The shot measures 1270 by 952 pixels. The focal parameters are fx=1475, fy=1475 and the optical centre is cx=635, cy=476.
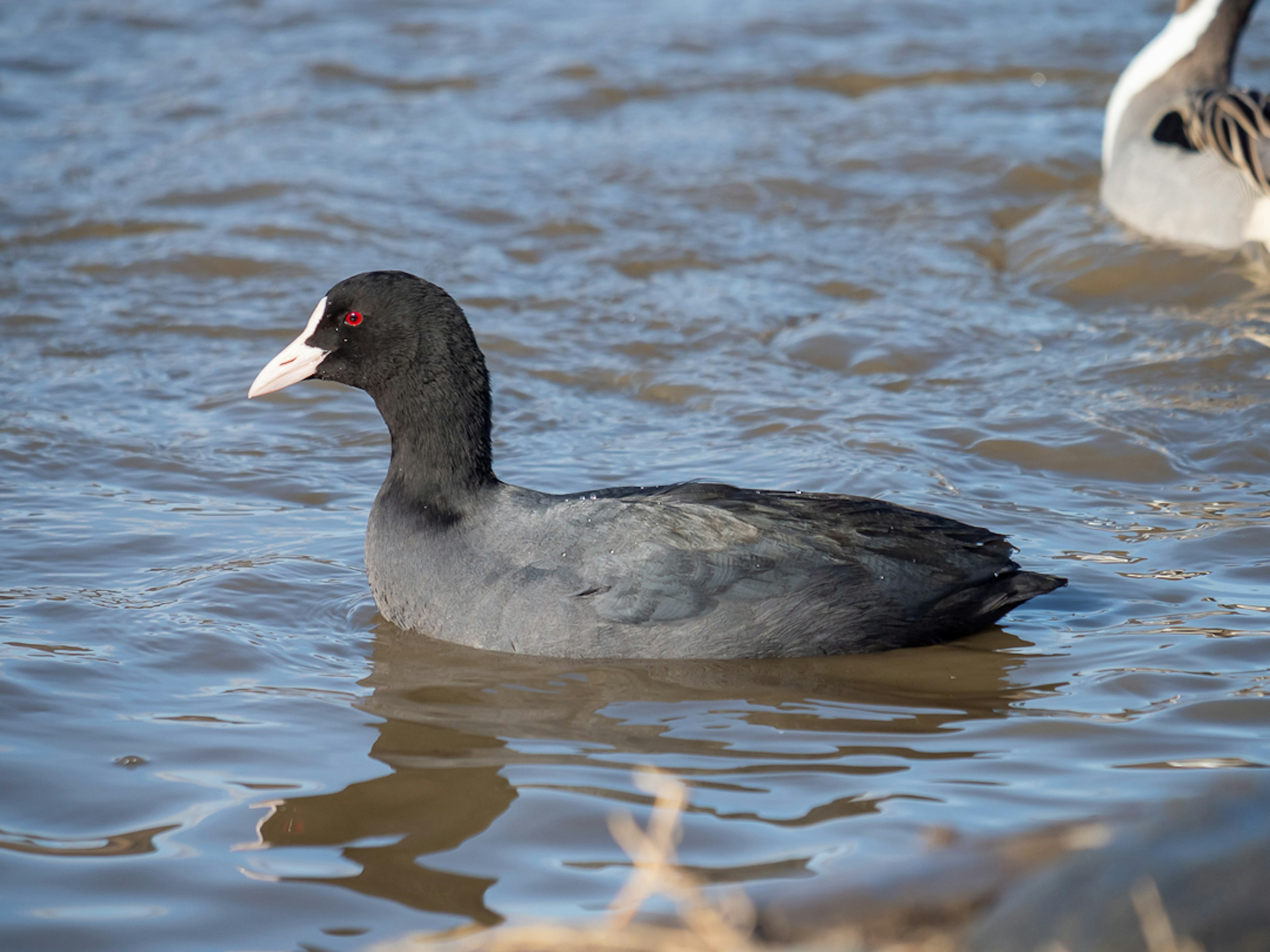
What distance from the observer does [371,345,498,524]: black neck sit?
16.3 ft

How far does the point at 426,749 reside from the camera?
4066 millimetres

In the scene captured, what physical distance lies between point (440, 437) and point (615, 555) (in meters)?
0.83

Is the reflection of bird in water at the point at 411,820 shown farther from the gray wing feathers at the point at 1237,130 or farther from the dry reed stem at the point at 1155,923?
the gray wing feathers at the point at 1237,130

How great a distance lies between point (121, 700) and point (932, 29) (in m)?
12.3

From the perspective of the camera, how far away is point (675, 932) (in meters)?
2.73

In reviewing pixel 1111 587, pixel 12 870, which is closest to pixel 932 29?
pixel 1111 587

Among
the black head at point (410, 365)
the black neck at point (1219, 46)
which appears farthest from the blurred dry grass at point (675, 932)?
the black neck at point (1219, 46)

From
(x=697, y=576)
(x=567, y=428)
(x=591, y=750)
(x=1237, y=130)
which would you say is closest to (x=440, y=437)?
(x=697, y=576)

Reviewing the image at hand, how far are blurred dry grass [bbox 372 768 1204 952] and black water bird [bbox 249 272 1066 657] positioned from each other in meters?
1.27

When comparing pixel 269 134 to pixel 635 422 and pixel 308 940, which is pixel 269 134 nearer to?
pixel 635 422

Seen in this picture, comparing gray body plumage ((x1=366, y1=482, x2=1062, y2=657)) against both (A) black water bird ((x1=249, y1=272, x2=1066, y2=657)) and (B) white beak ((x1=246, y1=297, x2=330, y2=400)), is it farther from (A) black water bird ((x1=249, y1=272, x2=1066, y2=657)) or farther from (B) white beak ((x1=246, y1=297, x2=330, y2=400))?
(B) white beak ((x1=246, y1=297, x2=330, y2=400))

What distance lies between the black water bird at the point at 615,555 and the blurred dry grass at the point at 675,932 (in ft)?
4.15

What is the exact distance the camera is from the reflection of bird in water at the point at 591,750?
3.45 m

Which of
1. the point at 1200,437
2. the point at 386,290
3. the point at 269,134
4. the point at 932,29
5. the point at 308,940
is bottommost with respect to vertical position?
the point at 308,940
